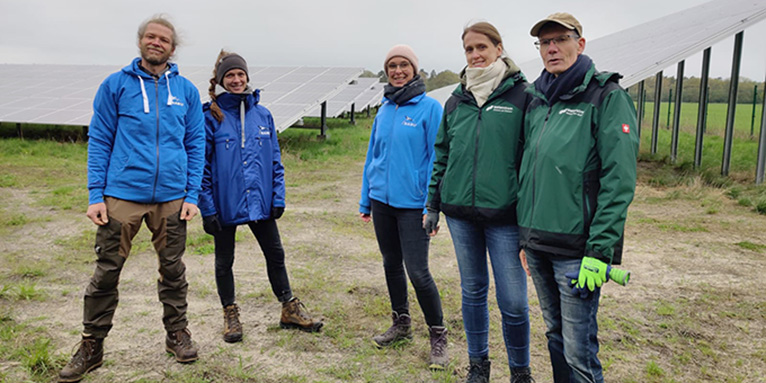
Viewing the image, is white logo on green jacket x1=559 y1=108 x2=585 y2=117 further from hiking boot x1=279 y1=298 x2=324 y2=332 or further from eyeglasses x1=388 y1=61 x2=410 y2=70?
hiking boot x1=279 y1=298 x2=324 y2=332

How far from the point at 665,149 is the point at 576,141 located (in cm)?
1547

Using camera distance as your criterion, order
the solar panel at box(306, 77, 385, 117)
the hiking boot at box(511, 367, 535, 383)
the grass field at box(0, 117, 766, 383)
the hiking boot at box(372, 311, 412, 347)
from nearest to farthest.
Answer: the hiking boot at box(511, 367, 535, 383)
the grass field at box(0, 117, 766, 383)
the hiking boot at box(372, 311, 412, 347)
the solar panel at box(306, 77, 385, 117)

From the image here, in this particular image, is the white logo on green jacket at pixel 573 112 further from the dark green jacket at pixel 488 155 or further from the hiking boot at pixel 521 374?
the hiking boot at pixel 521 374

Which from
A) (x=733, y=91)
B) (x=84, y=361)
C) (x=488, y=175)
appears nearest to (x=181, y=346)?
(x=84, y=361)

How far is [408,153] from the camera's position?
3021 millimetres

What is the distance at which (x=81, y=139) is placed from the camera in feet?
47.8

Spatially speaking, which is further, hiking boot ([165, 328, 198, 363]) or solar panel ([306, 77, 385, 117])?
solar panel ([306, 77, 385, 117])

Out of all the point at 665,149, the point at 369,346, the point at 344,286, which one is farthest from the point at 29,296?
the point at 665,149

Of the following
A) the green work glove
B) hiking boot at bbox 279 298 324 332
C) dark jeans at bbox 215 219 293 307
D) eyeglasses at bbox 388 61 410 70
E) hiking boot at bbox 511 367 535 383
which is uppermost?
eyeglasses at bbox 388 61 410 70

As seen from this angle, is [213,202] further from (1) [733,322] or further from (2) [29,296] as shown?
(1) [733,322]

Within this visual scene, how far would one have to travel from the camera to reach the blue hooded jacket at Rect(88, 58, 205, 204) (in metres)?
2.82

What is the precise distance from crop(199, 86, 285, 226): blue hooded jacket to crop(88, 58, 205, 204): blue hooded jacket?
1.01 ft

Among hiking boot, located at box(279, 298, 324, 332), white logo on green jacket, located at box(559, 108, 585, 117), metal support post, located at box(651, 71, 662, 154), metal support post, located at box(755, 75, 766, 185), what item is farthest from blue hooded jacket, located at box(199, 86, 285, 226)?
metal support post, located at box(651, 71, 662, 154)

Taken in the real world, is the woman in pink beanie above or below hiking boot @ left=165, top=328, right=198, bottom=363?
above
